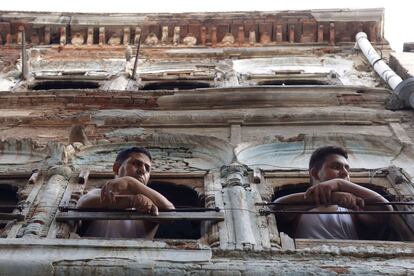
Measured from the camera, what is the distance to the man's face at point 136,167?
700 centimetres

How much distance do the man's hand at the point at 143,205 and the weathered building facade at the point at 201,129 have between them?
0.51 feet

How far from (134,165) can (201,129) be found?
10.7ft

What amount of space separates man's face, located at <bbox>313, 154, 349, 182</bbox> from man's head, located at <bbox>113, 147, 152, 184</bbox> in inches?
68.4

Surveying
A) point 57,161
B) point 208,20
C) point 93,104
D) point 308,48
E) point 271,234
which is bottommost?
point 271,234

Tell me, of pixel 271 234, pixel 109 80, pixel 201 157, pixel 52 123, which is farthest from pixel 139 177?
pixel 109 80

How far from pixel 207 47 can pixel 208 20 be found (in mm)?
840

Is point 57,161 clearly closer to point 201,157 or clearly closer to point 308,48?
point 201,157

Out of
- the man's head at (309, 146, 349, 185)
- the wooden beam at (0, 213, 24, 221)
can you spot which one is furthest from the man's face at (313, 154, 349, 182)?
the wooden beam at (0, 213, 24, 221)

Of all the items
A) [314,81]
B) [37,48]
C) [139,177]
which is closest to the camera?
[139,177]

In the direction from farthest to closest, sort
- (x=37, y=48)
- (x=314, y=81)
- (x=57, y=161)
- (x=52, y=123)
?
(x=37, y=48) → (x=314, y=81) → (x=52, y=123) → (x=57, y=161)

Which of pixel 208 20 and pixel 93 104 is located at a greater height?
pixel 208 20

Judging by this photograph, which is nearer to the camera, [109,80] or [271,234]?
[271,234]

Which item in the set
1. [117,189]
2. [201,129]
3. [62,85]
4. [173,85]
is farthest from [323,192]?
[62,85]

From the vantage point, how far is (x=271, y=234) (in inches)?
249
